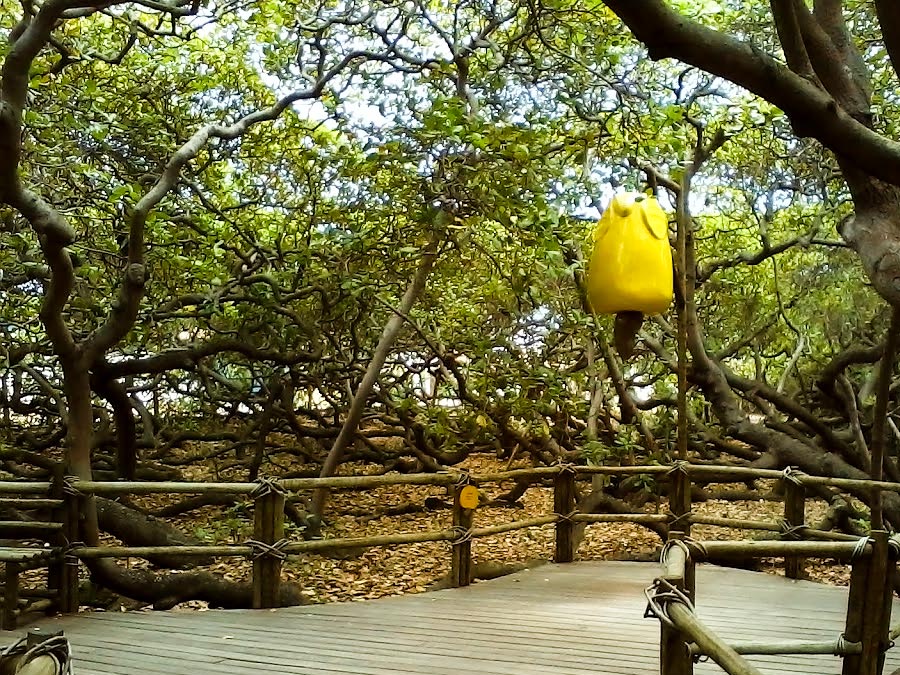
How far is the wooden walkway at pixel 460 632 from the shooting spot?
345 centimetres

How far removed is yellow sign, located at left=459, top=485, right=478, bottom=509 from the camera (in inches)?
192

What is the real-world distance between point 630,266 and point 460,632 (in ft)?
6.62

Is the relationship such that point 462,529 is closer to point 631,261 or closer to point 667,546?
point 667,546

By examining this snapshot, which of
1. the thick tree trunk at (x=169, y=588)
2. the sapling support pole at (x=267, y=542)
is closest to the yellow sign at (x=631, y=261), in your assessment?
the sapling support pole at (x=267, y=542)

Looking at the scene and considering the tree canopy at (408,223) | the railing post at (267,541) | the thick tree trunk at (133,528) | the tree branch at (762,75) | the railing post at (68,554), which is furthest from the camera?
the thick tree trunk at (133,528)

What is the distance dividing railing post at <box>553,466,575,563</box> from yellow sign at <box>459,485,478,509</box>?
2.47ft

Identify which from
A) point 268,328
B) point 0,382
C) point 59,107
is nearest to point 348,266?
point 268,328

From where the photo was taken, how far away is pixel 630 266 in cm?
260

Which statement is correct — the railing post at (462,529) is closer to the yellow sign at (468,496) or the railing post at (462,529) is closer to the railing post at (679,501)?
the yellow sign at (468,496)

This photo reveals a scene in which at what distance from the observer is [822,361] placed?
27.1 feet

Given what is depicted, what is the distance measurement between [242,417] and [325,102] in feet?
13.0

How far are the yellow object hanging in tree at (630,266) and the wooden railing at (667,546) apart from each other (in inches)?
26.2

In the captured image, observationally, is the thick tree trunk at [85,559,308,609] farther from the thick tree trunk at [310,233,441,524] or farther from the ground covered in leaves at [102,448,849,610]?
the thick tree trunk at [310,233,441,524]

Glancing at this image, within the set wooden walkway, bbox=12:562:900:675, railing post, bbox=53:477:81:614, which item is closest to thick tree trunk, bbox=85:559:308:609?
railing post, bbox=53:477:81:614
